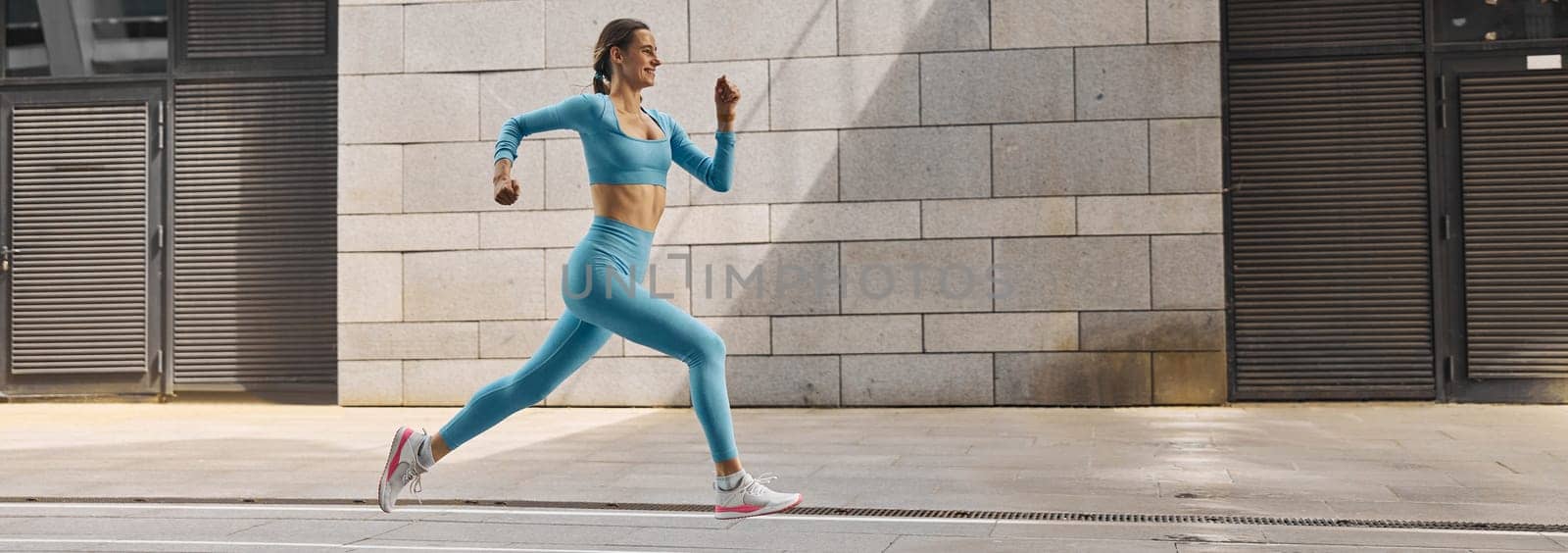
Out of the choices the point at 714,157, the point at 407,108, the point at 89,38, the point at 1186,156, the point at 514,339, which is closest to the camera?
the point at 714,157

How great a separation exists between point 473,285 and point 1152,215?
18.4 ft

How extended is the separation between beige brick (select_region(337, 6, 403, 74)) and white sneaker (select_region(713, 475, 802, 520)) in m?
8.47

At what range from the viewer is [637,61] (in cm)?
561

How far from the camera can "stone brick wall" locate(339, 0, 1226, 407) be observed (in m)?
12.1

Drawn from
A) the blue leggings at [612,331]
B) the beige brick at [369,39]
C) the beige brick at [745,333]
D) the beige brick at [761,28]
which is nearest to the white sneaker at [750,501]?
the blue leggings at [612,331]

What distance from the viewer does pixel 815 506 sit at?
6719mm

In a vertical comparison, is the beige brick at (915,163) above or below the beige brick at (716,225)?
above

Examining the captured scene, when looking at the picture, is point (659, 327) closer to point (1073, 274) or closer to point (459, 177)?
point (1073, 274)

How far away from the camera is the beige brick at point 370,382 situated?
43.2 ft

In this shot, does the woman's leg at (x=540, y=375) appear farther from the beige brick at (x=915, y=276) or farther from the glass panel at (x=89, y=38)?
the glass panel at (x=89, y=38)

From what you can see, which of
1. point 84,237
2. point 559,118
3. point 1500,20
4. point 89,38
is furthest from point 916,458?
point 89,38

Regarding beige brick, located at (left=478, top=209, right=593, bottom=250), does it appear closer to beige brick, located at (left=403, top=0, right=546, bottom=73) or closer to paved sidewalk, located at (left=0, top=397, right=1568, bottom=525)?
beige brick, located at (left=403, top=0, right=546, bottom=73)

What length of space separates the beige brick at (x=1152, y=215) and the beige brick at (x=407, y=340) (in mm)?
5196

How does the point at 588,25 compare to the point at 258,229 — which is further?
the point at 258,229
